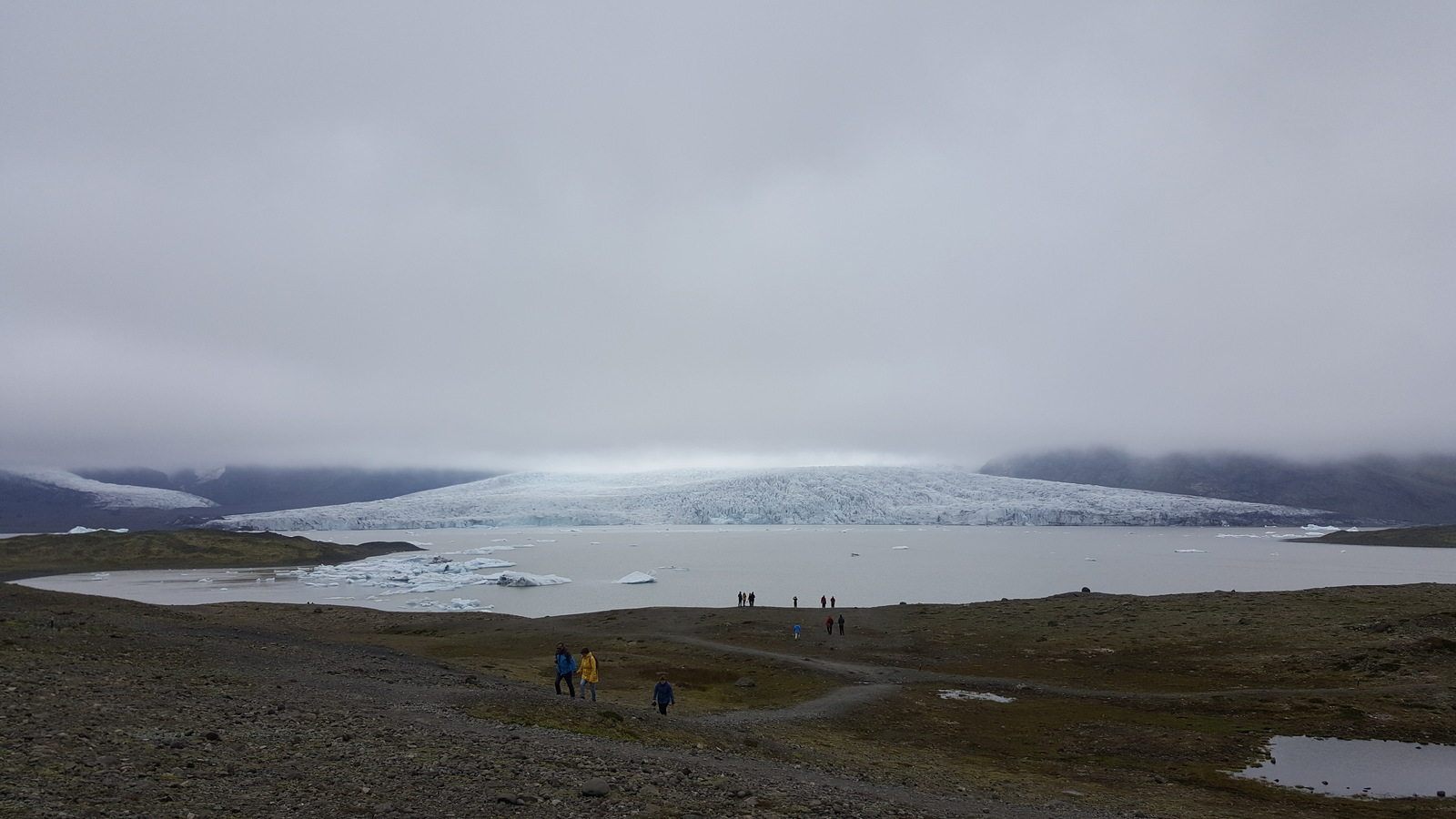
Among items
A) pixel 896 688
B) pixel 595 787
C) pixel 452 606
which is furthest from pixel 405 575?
pixel 595 787

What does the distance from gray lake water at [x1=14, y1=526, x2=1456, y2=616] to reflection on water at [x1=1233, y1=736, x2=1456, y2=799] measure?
117 feet

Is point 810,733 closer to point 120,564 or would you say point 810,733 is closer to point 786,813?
point 786,813

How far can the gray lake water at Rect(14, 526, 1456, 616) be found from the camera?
192ft

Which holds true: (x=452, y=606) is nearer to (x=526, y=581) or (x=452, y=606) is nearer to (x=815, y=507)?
(x=526, y=581)

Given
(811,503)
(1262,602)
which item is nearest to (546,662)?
(1262,602)

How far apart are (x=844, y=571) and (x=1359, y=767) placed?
203ft

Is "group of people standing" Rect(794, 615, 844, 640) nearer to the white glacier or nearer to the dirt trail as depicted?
the dirt trail

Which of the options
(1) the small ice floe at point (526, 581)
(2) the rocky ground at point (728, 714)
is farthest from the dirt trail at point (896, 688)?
(1) the small ice floe at point (526, 581)

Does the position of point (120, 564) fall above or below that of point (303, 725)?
below

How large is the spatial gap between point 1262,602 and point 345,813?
1725 inches

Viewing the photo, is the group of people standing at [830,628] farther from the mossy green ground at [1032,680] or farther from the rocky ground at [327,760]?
the rocky ground at [327,760]

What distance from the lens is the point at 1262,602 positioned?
38000 mm

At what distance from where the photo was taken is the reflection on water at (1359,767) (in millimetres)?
14641

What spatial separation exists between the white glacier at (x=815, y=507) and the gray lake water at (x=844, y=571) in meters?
4.10
